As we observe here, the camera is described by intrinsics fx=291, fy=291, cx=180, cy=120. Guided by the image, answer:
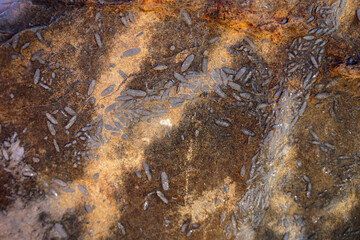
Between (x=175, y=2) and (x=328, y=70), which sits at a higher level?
(x=175, y=2)

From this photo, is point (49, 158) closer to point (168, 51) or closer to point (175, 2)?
point (168, 51)

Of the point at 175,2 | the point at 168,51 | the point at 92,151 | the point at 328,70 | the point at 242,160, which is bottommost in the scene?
the point at 242,160

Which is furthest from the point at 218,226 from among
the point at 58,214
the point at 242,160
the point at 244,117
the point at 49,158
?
the point at 49,158

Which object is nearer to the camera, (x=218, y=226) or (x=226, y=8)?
(x=226, y=8)

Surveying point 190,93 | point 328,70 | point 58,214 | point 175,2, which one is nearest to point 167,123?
point 190,93

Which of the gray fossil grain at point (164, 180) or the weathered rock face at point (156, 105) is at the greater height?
the weathered rock face at point (156, 105)

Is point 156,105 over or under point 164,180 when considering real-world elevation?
over

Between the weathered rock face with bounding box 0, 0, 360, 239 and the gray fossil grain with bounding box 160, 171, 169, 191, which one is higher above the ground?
the weathered rock face with bounding box 0, 0, 360, 239
